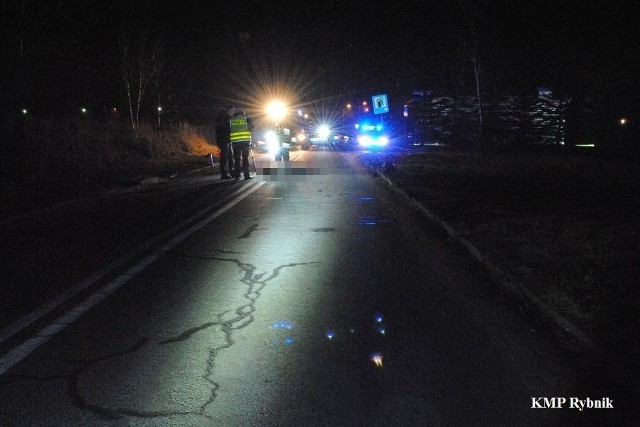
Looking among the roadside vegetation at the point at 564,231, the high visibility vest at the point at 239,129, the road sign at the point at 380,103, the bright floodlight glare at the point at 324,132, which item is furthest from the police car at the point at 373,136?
the roadside vegetation at the point at 564,231

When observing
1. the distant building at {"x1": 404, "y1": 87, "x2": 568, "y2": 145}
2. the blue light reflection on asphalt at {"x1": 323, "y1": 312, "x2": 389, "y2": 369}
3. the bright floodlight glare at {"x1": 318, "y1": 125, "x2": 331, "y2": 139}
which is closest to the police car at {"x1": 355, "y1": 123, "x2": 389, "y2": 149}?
the distant building at {"x1": 404, "y1": 87, "x2": 568, "y2": 145}

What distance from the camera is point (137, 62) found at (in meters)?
32.2

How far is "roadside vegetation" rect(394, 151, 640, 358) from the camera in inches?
209

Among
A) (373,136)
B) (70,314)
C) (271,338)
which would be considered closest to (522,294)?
(271,338)

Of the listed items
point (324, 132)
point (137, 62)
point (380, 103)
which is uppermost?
point (137, 62)

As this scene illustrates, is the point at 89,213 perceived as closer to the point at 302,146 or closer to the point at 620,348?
the point at 620,348

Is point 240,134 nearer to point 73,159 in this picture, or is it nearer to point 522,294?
point 73,159

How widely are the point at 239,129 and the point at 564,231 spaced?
1221cm

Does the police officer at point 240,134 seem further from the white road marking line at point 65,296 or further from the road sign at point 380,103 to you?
the road sign at point 380,103

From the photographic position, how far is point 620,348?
4.29 m

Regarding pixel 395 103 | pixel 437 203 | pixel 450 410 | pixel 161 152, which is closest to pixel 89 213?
pixel 437 203

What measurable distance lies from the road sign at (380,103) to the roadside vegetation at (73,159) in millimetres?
9056

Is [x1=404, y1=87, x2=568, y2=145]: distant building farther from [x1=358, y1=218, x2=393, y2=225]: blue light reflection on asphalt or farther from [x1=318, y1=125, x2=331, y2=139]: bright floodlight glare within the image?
[x1=358, y1=218, x2=393, y2=225]: blue light reflection on asphalt

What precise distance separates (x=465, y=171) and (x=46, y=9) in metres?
15.7
